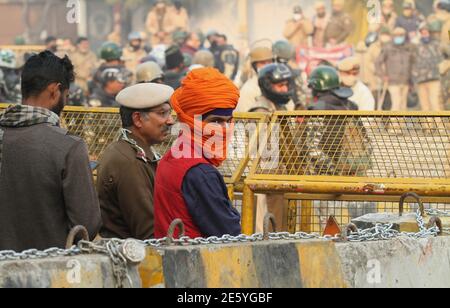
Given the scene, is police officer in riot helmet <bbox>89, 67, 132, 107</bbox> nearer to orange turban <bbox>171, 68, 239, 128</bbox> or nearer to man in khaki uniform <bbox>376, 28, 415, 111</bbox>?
man in khaki uniform <bbox>376, 28, 415, 111</bbox>

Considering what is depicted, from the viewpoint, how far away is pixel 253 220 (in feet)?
27.1

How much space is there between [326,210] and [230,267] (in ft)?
13.0

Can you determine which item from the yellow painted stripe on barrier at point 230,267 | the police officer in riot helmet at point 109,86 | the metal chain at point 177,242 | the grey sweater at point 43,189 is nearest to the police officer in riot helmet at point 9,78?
the police officer in riot helmet at point 109,86

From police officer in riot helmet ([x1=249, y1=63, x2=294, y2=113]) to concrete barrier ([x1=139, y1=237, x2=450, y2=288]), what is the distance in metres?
9.82

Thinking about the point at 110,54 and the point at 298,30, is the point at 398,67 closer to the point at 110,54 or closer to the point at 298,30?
the point at 298,30

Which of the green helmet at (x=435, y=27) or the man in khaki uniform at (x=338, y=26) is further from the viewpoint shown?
the man in khaki uniform at (x=338, y=26)

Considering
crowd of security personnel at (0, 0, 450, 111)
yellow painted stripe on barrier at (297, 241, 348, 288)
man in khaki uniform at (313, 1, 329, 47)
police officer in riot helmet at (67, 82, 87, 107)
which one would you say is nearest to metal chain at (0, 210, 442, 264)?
yellow painted stripe on barrier at (297, 241, 348, 288)

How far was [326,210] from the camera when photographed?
350 inches

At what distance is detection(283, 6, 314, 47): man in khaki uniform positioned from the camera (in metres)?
32.1

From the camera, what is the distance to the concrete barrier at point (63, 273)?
4.29 meters

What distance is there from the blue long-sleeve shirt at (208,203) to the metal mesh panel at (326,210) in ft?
10.0

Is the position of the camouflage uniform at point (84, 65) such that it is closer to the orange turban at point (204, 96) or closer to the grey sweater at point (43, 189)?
the orange turban at point (204, 96)
